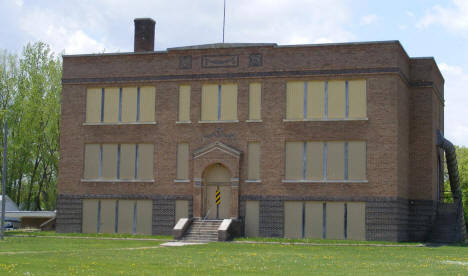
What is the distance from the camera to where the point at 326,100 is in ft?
128

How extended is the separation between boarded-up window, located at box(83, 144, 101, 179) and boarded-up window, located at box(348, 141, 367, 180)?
1478 centimetres

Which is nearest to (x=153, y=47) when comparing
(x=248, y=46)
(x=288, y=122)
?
(x=248, y=46)

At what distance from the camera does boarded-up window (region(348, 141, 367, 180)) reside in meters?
38.2

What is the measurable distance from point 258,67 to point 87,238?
521 inches

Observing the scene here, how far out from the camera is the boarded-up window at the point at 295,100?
39.4 meters

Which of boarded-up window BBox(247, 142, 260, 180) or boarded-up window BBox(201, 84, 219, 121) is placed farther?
boarded-up window BBox(201, 84, 219, 121)

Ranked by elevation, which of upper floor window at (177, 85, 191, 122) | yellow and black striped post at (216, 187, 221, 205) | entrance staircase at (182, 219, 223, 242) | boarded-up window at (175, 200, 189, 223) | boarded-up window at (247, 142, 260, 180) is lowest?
entrance staircase at (182, 219, 223, 242)

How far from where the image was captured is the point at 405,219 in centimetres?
3956

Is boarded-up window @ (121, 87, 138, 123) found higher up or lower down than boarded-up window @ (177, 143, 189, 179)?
higher up

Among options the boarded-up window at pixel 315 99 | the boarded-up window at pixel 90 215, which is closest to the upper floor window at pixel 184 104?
the boarded-up window at pixel 315 99

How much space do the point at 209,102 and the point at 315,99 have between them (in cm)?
608

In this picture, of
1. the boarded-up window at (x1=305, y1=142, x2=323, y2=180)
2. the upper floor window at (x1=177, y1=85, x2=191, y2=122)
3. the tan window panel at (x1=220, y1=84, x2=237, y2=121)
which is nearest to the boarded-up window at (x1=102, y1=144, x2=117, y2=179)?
the upper floor window at (x1=177, y1=85, x2=191, y2=122)

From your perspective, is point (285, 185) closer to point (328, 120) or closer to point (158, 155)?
point (328, 120)

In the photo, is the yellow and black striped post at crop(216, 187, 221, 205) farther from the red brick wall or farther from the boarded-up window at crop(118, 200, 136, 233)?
the boarded-up window at crop(118, 200, 136, 233)
